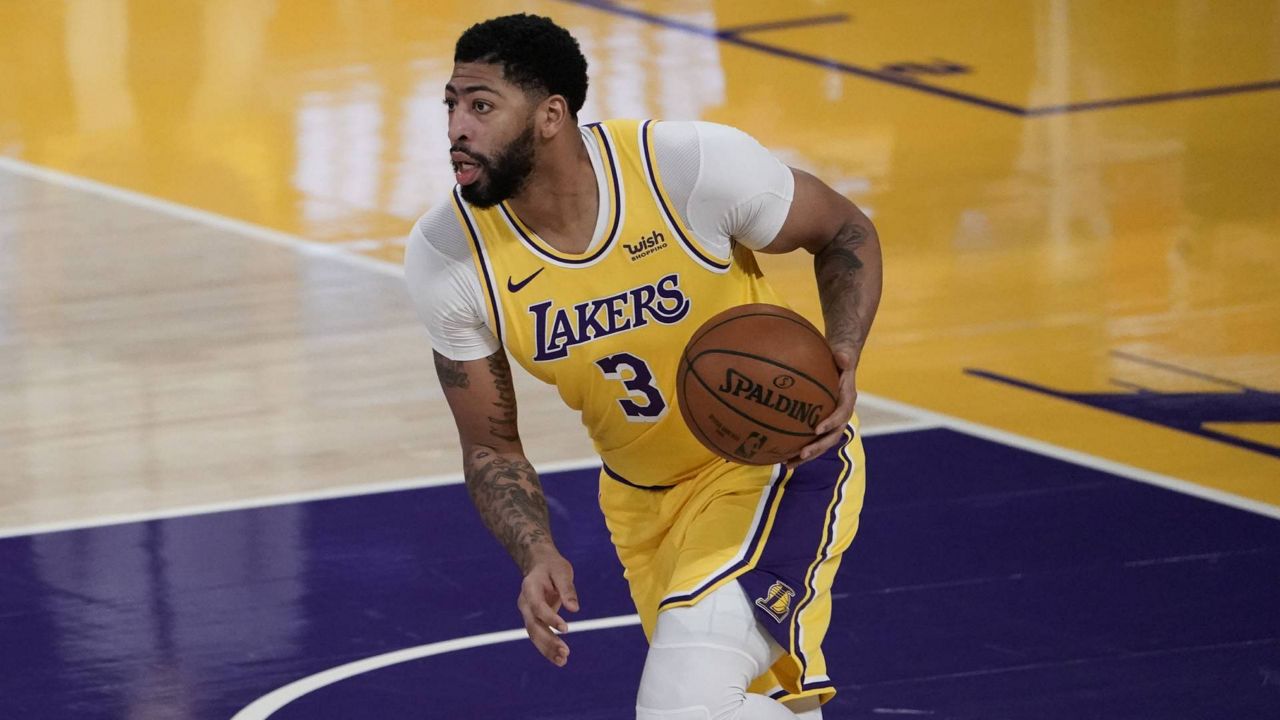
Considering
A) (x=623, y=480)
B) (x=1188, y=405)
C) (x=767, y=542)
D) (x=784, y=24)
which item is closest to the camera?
(x=767, y=542)

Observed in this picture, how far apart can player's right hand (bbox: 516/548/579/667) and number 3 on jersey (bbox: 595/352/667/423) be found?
439 millimetres

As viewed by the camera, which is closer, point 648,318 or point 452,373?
point 648,318

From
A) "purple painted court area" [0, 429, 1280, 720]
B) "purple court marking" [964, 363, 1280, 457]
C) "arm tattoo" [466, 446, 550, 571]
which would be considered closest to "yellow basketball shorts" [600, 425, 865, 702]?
"arm tattoo" [466, 446, 550, 571]

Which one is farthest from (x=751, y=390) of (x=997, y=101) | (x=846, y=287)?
(x=997, y=101)

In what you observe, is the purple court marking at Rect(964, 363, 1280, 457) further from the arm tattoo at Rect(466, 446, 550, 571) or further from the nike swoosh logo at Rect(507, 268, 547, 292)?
the nike swoosh logo at Rect(507, 268, 547, 292)

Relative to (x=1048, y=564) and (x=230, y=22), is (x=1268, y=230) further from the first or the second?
(x=230, y=22)

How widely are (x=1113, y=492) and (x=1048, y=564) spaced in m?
0.72

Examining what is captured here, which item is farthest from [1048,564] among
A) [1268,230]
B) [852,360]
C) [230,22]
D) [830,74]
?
[230,22]

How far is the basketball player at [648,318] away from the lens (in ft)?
13.7

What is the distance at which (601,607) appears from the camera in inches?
242

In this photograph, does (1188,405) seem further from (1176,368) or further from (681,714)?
(681,714)

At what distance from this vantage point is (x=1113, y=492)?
6.93m

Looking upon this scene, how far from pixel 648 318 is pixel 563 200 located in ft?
1.01

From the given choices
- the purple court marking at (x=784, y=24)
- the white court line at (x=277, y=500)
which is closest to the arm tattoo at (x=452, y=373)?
the white court line at (x=277, y=500)
